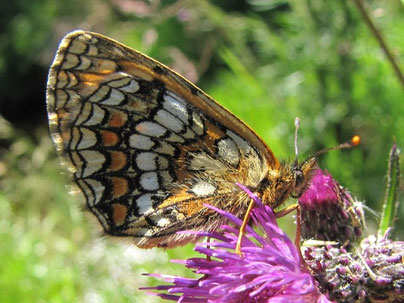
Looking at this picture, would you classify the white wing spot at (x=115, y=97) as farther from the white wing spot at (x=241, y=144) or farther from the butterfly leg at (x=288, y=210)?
the butterfly leg at (x=288, y=210)

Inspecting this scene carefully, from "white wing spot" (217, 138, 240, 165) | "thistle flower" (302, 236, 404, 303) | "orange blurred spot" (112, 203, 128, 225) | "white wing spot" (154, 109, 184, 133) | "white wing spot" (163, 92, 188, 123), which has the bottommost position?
"thistle flower" (302, 236, 404, 303)

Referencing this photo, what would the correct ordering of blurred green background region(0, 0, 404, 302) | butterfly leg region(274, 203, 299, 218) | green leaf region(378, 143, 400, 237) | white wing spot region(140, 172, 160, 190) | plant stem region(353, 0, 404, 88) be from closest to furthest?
butterfly leg region(274, 203, 299, 218) < green leaf region(378, 143, 400, 237) < white wing spot region(140, 172, 160, 190) < plant stem region(353, 0, 404, 88) < blurred green background region(0, 0, 404, 302)

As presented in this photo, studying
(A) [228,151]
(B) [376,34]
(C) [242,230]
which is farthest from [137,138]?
(B) [376,34]

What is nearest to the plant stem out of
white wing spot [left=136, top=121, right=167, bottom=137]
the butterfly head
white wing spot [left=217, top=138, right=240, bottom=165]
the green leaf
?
the green leaf

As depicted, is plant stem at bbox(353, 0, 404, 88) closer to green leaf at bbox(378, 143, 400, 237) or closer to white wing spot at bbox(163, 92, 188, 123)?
green leaf at bbox(378, 143, 400, 237)

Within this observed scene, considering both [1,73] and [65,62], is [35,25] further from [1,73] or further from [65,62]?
[65,62]

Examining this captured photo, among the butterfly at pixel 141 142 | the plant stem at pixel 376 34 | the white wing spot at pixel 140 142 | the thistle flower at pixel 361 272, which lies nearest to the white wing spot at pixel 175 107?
the butterfly at pixel 141 142
